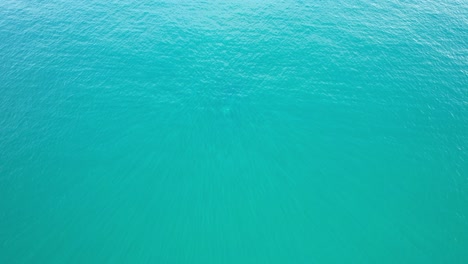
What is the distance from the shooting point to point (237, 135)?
82500mm

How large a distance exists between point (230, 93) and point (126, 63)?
129ft

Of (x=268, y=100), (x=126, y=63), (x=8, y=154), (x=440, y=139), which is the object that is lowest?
(x=440, y=139)

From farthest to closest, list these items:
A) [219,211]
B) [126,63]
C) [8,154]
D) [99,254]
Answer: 1. [126,63]
2. [8,154]
3. [219,211]
4. [99,254]

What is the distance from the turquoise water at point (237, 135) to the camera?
211 ft

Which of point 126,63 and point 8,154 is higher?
point 126,63

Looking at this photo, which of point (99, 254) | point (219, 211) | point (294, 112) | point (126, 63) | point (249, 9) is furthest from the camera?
point (249, 9)

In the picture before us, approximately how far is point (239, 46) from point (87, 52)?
54629 millimetres

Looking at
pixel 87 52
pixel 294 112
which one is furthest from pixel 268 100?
pixel 87 52

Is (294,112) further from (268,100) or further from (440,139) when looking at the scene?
(440,139)

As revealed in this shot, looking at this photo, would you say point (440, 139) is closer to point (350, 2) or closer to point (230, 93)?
point (230, 93)

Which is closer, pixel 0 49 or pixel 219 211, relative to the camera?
pixel 219 211

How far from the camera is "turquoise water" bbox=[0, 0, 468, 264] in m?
64.3

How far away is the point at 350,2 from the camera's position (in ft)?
416

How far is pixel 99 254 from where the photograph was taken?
62094mm
